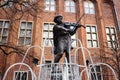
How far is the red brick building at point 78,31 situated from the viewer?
16469mm

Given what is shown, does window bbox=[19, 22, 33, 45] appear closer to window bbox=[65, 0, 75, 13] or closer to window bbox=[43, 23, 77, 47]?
window bbox=[43, 23, 77, 47]

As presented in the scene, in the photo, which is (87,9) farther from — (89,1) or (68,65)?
(68,65)

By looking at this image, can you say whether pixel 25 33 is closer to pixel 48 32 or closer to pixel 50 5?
pixel 48 32

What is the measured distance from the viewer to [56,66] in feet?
18.7

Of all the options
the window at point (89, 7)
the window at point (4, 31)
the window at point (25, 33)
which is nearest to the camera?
the window at point (4, 31)

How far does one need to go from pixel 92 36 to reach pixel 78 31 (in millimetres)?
1283

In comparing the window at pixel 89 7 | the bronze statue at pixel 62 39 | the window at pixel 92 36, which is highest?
the window at pixel 89 7

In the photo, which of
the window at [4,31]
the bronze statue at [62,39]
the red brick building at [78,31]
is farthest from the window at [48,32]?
the bronze statue at [62,39]

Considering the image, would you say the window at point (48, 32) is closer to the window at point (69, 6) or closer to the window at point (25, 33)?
the window at point (25, 33)

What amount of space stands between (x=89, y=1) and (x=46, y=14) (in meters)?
4.57

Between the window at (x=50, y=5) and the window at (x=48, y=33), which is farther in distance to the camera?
the window at (x=50, y=5)

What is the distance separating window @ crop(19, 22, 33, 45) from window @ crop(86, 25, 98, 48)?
496 cm

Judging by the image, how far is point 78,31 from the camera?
1780cm

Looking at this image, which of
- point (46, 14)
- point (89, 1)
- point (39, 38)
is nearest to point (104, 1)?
point (89, 1)
